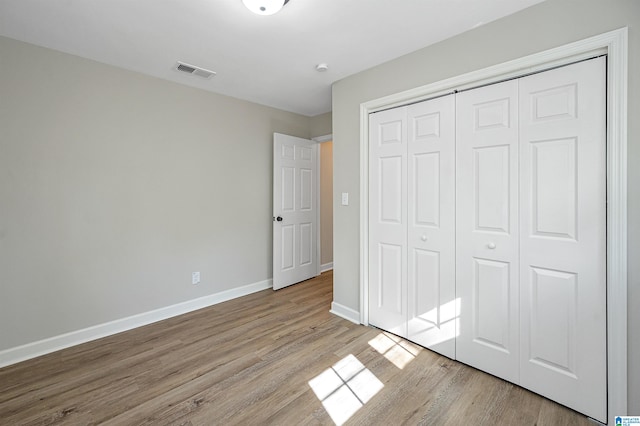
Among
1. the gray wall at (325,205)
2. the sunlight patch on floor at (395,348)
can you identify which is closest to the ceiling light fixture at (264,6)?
the sunlight patch on floor at (395,348)

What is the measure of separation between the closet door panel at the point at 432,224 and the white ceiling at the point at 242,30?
570 millimetres

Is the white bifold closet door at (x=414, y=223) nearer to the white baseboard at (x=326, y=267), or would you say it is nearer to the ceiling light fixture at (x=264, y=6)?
the ceiling light fixture at (x=264, y=6)

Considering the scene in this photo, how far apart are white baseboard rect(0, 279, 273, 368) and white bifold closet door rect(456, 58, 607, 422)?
104 inches

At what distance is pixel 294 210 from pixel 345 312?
5.48ft

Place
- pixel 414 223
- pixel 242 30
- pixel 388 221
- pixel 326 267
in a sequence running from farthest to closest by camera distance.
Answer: pixel 326 267 < pixel 388 221 < pixel 414 223 < pixel 242 30

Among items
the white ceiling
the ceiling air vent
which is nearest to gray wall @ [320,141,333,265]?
the white ceiling

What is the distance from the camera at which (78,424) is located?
1603 mm

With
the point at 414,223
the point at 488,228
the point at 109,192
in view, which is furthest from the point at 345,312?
the point at 109,192

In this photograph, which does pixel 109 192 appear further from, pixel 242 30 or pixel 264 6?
pixel 264 6

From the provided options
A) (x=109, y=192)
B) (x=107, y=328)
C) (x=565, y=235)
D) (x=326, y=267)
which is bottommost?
(x=107, y=328)

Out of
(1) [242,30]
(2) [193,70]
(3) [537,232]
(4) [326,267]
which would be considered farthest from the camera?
(4) [326,267]

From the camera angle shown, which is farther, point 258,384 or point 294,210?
point 294,210

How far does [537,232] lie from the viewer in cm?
179

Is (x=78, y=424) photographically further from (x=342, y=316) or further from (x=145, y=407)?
(x=342, y=316)
